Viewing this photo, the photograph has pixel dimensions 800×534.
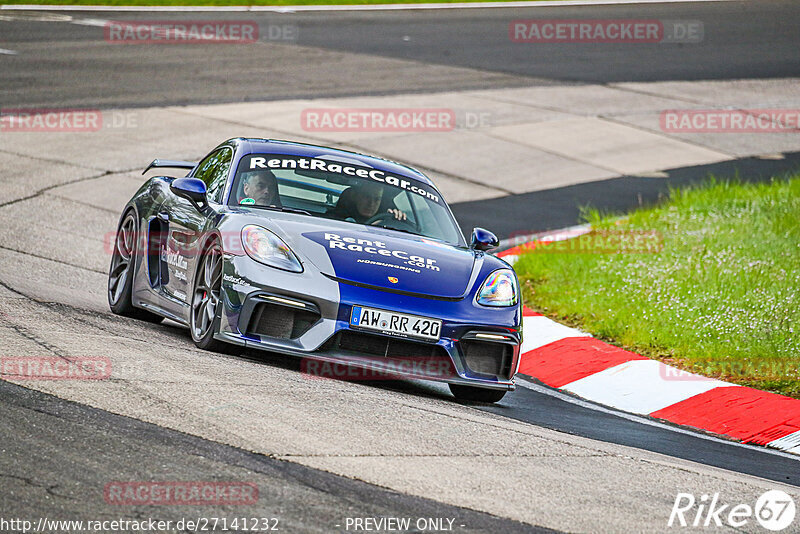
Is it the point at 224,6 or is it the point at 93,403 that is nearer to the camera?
the point at 93,403

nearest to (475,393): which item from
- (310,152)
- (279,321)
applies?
(279,321)

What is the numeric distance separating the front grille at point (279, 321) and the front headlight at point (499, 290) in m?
1.09

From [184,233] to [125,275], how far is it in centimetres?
93

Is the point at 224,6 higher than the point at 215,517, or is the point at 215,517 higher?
the point at 224,6

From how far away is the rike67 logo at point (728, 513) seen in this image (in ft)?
15.5

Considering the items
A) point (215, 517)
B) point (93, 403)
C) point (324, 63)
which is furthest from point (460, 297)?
point (324, 63)

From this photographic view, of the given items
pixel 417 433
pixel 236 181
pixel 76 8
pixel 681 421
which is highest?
pixel 76 8

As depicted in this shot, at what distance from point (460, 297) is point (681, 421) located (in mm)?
1705

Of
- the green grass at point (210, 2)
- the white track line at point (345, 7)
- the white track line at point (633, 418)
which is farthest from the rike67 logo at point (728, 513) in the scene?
the green grass at point (210, 2)

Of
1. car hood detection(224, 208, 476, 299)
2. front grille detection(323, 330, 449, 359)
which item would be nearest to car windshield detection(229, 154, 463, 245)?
car hood detection(224, 208, 476, 299)

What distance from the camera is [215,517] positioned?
4098 mm

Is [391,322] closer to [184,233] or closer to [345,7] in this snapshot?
[184,233]

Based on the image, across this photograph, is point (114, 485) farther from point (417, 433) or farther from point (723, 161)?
point (723, 161)

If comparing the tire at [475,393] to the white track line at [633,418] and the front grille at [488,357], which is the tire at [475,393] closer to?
the front grille at [488,357]
